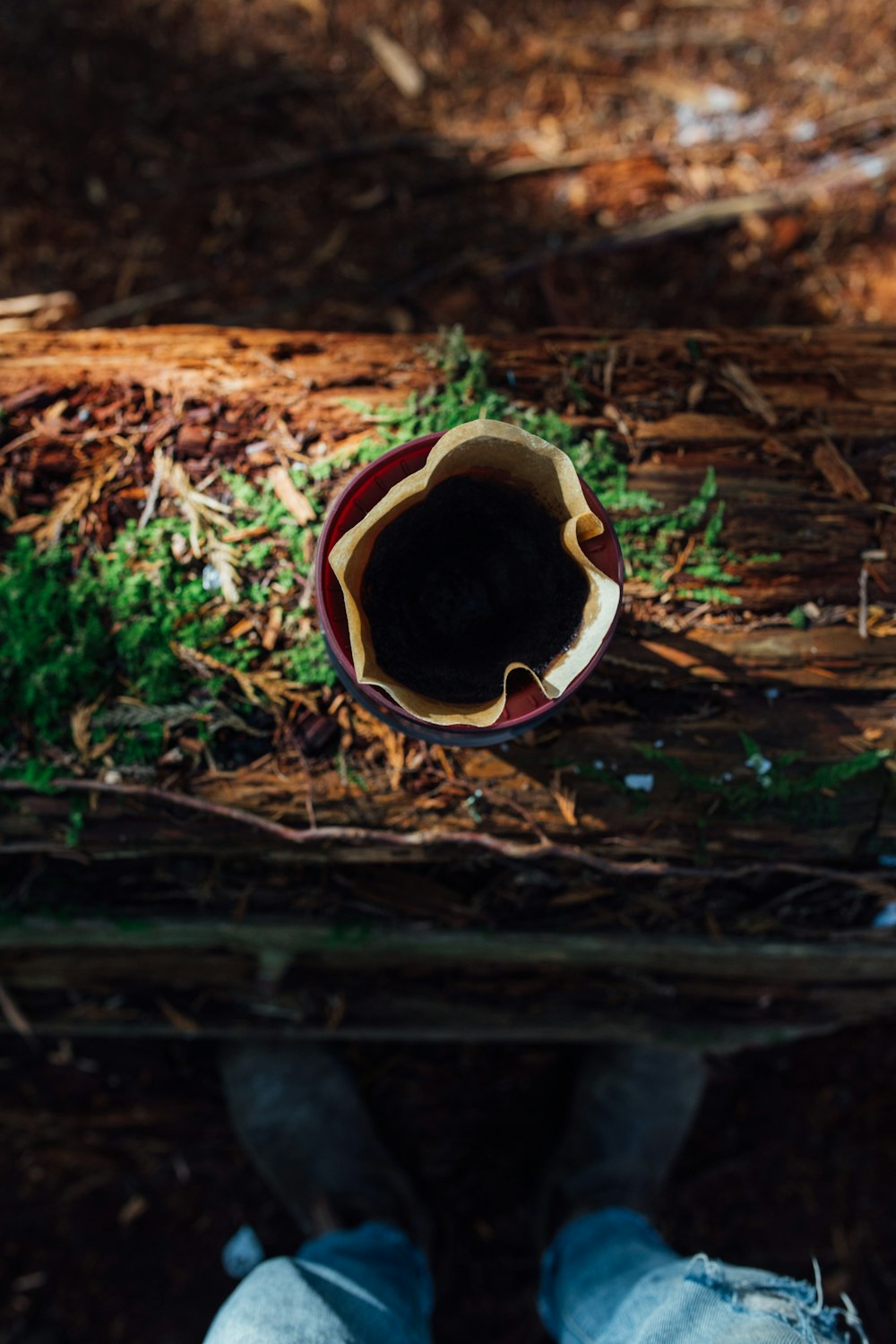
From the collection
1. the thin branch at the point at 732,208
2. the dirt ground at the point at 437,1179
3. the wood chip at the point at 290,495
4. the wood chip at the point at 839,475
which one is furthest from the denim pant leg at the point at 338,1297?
the thin branch at the point at 732,208

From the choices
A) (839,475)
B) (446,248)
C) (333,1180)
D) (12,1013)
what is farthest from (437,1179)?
(446,248)

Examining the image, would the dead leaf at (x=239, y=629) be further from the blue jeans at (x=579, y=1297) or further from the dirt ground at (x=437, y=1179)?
the dirt ground at (x=437, y=1179)

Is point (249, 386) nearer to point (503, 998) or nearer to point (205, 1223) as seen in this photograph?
point (503, 998)

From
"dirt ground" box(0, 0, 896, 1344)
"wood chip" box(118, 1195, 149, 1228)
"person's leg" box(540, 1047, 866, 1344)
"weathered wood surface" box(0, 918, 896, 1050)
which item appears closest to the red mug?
"weathered wood surface" box(0, 918, 896, 1050)

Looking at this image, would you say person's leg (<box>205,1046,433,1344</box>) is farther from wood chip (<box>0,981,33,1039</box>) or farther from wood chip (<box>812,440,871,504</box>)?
wood chip (<box>812,440,871,504</box>)

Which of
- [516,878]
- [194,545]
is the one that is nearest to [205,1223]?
[516,878]
